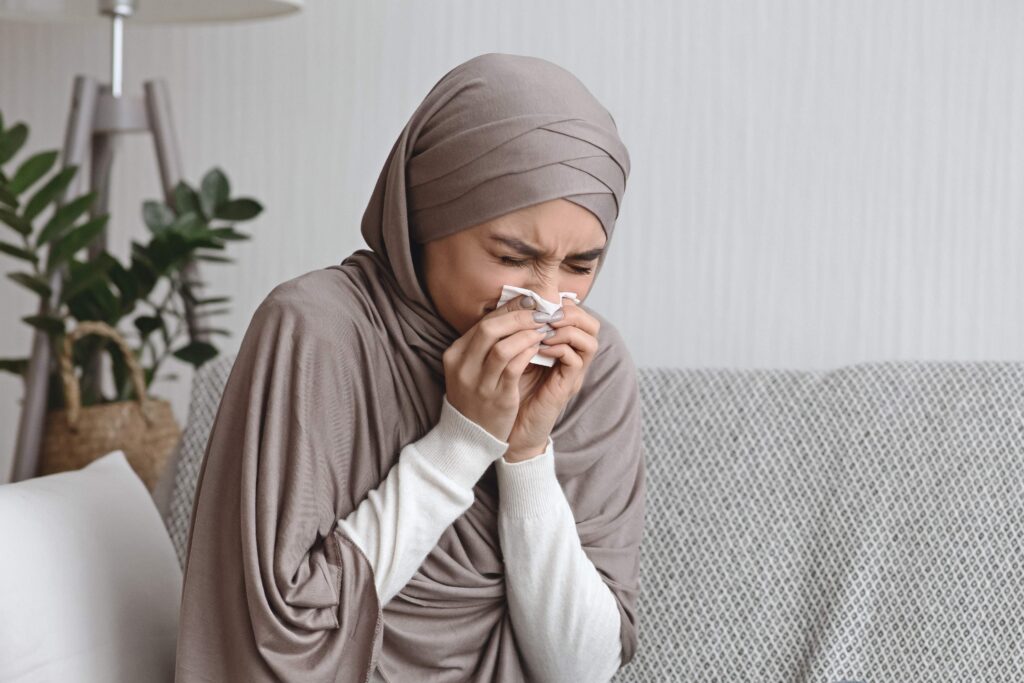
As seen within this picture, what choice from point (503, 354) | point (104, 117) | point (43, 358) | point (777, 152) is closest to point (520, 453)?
point (503, 354)

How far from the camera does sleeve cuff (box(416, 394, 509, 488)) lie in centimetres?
111

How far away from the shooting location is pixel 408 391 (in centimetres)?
116

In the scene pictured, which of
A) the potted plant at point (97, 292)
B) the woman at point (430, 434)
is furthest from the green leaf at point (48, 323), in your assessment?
the woman at point (430, 434)

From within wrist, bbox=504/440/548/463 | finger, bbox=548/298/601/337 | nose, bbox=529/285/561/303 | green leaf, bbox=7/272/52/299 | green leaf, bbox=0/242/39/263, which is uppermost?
nose, bbox=529/285/561/303

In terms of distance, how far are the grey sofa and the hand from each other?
527mm

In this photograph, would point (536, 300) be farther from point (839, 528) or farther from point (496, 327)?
point (839, 528)

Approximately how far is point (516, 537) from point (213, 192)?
124cm

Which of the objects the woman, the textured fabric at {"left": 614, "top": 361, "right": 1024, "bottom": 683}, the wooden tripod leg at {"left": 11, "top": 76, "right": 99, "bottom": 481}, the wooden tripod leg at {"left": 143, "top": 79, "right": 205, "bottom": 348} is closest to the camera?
the woman

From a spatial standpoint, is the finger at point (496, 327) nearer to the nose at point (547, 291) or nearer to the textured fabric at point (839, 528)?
the nose at point (547, 291)

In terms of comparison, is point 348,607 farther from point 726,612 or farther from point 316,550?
point 726,612

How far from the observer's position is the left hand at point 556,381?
1130mm

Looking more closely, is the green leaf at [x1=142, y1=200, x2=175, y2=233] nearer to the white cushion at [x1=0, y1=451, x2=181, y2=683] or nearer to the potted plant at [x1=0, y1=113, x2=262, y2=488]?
the potted plant at [x1=0, y1=113, x2=262, y2=488]

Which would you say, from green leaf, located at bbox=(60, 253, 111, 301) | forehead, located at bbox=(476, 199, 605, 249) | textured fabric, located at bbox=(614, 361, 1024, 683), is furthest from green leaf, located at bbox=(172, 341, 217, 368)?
forehead, located at bbox=(476, 199, 605, 249)

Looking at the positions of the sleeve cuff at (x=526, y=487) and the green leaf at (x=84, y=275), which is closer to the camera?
the sleeve cuff at (x=526, y=487)
